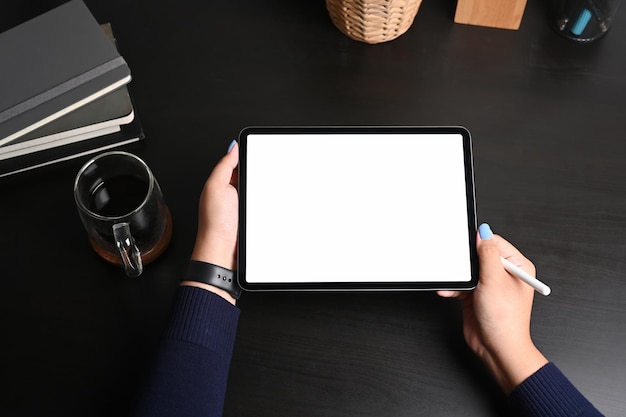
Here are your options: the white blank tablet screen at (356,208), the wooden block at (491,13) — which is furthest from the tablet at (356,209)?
the wooden block at (491,13)

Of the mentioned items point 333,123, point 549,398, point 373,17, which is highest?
point 373,17

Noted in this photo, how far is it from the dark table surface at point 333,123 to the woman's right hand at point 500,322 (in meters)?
0.02

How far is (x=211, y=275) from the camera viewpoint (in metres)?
0.78

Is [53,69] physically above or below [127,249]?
above

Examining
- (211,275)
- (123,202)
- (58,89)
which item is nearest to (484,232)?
(211,275)

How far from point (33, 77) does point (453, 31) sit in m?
0.58

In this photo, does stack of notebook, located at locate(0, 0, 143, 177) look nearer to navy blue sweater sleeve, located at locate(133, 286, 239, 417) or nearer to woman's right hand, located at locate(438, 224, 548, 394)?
navy blue sweater sleeve, located at locate(133, 286, 239, 417)

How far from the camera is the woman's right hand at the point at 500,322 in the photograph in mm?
766

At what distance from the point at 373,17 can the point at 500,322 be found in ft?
1.43

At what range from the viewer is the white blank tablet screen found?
78 centimetres

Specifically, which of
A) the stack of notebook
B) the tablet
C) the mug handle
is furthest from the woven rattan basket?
the mug handle

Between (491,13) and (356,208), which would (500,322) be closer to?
(356,208)

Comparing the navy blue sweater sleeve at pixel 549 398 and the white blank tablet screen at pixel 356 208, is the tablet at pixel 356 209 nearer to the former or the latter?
the white blank tablet screen at pixel 356 208

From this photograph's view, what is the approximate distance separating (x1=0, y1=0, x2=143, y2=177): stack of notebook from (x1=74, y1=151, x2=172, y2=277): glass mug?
0.09m
